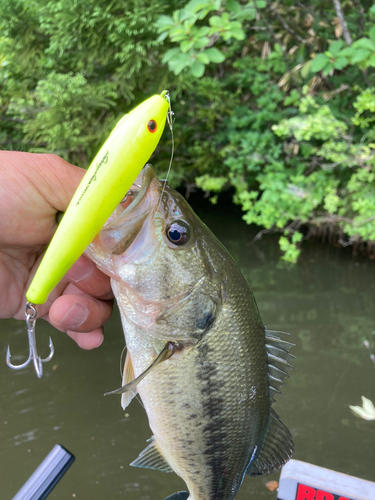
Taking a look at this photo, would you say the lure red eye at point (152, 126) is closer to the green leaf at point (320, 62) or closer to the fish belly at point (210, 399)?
the fish belly at point (210, 399)

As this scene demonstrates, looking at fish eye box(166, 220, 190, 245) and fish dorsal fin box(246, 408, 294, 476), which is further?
fish dorsal fin box(246, 408, 294, 476)

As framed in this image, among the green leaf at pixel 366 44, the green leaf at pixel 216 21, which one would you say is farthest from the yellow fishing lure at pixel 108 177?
the green leaf at pixel 216 21

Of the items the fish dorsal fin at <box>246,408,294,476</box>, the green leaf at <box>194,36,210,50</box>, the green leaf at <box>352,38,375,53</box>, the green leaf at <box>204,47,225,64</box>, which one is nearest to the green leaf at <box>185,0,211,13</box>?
the green leaf at <box>194,36,210,50</box>

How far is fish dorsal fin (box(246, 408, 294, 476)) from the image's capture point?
4.21ft

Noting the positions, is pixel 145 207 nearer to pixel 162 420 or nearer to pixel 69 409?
pixel 162 420

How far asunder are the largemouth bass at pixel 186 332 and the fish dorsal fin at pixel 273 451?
86mm

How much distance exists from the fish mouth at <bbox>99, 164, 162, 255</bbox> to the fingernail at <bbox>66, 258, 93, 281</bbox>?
1.40 ft

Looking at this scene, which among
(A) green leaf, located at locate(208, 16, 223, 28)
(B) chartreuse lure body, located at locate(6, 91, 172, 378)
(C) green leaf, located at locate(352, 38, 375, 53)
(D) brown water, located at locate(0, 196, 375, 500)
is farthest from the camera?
(A) green leaf, located at locate(208, 16, 223, 28)

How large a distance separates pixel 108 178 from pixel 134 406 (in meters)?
2.57

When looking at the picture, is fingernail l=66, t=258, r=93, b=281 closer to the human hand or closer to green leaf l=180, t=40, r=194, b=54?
the human hand

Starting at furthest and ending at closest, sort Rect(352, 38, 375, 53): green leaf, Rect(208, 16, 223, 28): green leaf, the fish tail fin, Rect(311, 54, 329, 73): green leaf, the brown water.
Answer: Rect(311, 54, 329, 73): green leaf
Rect(208, 16, 223, 28): green leaf
Rect(352, 38, 375, 53): green leaf
the brown water
the fish tail fin

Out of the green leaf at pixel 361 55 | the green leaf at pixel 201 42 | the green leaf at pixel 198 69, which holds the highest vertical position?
the green leaf at pixel 201 42

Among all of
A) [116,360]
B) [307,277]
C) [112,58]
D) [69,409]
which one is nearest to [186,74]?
[112,58]

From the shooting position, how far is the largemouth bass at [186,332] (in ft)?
3.39
